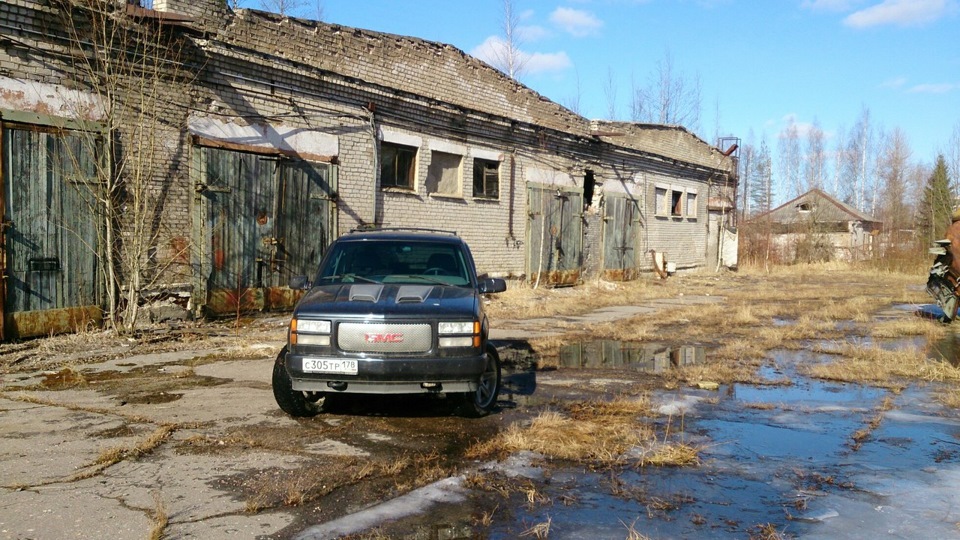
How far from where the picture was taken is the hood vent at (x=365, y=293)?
5785 millimetres

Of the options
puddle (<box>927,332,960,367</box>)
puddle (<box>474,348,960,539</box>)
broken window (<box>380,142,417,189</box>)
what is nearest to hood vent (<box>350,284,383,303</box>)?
puddle (<box>474,348,960,539</box>)

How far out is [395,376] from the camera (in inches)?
214

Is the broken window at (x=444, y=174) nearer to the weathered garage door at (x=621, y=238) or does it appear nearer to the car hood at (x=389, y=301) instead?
the weathered garage door at (x=621, y=238)

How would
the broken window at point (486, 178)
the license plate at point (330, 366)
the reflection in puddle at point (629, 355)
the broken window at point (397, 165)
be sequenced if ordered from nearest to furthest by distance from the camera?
1. the license plate at point (330, 366)
2. the reflection in puddle at point (629, 355)
3. the broken window at point (397, 165)
4. the broken window at point (486, 178)

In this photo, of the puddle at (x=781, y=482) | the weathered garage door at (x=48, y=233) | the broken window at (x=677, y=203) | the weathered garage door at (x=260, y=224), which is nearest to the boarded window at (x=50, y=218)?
the weathered garage door at (x=48, y=233)

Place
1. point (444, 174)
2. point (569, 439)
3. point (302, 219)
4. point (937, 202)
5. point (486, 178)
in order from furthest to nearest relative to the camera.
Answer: point (937, 202) → point (486, 178) → point (444, 174) → point (302, 219) → point (569, 439)

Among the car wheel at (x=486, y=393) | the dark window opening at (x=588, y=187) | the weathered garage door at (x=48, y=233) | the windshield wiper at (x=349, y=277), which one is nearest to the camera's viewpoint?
the car wheel at (x=486, y=393)

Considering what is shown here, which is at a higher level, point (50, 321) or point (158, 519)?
point (50, 321)

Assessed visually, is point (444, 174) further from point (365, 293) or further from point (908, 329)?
point (365, 293)

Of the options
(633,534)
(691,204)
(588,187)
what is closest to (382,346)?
(633,534)

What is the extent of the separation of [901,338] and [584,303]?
651 centimetres

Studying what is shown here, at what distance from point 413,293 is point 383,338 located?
596mm

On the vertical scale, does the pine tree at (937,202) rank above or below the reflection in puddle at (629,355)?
above

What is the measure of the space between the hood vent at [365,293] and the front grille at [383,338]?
1.06 ft
